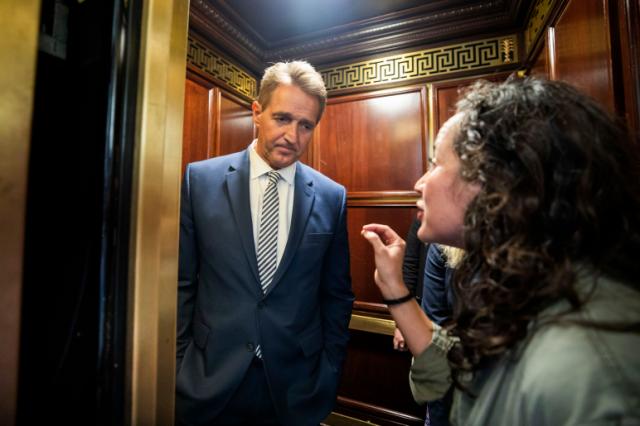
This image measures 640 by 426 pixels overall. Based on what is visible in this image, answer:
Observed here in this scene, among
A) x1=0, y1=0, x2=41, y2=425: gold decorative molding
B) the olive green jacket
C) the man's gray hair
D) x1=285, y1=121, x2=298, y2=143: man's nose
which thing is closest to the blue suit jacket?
x1=285, y1=121, x2=298, y2=143: man's nose

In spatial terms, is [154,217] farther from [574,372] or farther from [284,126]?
[284,126]

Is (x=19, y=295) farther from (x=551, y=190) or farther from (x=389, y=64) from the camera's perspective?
(x=389, y=64)

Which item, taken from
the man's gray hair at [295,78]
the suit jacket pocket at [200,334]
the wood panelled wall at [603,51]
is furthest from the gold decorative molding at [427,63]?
the suit jacket pocket at [200,334]

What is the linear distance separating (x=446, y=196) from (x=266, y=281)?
574 millimetres

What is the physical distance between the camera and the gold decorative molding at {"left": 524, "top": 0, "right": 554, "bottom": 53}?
1586 millimetres

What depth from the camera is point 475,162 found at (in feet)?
2.07

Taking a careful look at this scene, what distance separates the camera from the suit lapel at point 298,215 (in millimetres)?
990

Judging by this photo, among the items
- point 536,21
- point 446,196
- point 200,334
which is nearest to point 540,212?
point 446,196

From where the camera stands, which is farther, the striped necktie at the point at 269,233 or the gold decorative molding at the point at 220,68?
the gold decorative molding at the point at 220,68

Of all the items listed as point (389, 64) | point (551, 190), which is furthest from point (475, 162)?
point (389, 64)

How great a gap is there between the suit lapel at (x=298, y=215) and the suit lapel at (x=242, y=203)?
8cm

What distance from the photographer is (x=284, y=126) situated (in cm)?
110

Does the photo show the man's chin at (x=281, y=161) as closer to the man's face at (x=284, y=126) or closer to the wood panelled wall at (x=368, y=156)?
the man's face at (x=284, y=126)

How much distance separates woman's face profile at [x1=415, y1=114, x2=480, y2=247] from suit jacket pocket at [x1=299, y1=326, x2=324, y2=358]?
1.63 ft
